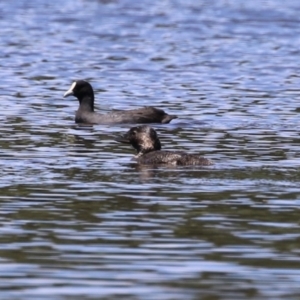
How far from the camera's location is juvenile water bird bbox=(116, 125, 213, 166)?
18422 mm

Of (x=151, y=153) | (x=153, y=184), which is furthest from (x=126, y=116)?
(x=153, y=184)

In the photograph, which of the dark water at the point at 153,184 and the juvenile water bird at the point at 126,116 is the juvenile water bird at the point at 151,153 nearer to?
the dark water at the point at 153,184

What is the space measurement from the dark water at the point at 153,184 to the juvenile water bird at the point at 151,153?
278mm

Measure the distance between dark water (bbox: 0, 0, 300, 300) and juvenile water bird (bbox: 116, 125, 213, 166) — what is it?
0.28 meters

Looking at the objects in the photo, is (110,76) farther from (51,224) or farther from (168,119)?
(51,224)

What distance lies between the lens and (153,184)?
16984 mm

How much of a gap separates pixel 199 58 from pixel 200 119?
15248mm

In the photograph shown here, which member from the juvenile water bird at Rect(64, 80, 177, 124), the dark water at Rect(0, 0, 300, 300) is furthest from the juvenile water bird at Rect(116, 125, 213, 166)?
the juvenile water bird at Rect(64, 80, 177, 124)

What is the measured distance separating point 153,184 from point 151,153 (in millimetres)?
2234

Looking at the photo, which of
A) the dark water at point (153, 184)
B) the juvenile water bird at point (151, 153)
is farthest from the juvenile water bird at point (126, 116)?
the juvenile water bird at point (151, 153)

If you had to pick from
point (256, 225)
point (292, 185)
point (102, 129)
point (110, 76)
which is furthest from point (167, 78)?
point (256, 225)

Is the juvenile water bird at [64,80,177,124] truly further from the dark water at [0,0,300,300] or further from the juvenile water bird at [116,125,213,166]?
the juvenile water bird at [116,125,213,166]

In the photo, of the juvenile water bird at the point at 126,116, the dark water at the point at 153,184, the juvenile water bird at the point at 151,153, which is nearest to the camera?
the dark water at the point at 153,184

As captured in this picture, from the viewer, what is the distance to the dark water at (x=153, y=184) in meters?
11.8
